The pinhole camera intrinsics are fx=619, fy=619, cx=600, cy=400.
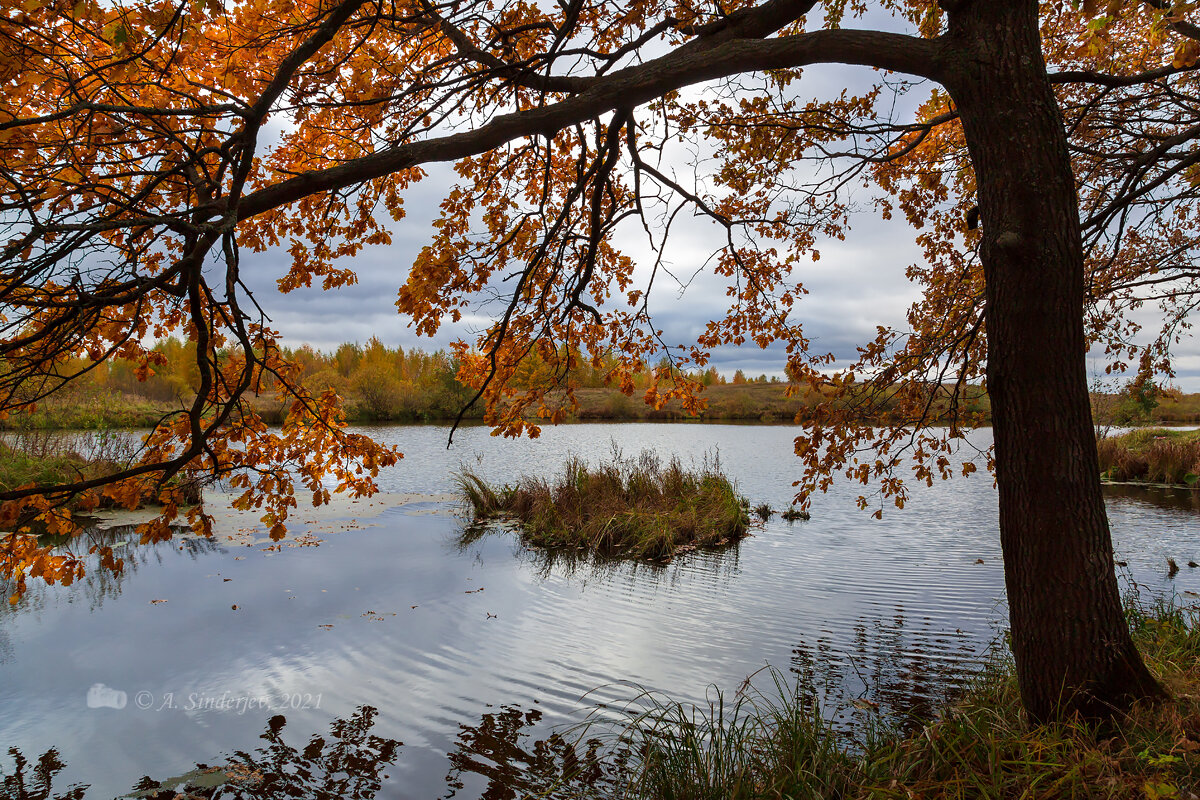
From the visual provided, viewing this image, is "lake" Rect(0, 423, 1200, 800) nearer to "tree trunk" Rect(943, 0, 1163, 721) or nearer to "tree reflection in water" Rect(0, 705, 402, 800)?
"tree reflection in water" Rect(0, 705, 402, 800)

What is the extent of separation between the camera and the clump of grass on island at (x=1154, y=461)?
51.2ft

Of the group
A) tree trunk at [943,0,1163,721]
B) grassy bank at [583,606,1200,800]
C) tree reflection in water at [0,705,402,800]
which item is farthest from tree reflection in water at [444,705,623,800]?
tree trunk at [943,0,1163,721]

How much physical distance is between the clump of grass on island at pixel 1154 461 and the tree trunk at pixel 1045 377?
16095mm

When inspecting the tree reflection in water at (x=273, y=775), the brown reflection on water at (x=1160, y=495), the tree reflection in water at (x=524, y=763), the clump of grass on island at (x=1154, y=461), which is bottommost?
the tree reflection in water at (x=273, y=775)

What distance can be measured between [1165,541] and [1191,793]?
9.98m

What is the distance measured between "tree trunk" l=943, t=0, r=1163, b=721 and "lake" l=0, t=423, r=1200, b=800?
2089mm

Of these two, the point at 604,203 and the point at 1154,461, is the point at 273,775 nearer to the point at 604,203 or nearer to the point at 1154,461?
the point at 604,203

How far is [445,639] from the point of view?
6.36 metres

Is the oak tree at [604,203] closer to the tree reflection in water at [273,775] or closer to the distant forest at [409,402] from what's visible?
the tree reflection in water at [273,775]

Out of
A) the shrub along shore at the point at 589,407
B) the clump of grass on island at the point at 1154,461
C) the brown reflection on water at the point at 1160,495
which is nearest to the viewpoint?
the brown reflection on water at the point at 1160,495

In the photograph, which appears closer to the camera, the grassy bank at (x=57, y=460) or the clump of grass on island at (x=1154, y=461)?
the grassy bank at (x=57, y=460)

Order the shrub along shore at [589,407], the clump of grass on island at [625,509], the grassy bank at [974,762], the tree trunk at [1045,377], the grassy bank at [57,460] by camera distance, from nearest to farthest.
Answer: the grassy bank at [974,762] < the tree trunk at [1045,377] < the clump of grass on island at [625,509] < the grassy bank at [57,460] < the shrub along shore at [589,407]

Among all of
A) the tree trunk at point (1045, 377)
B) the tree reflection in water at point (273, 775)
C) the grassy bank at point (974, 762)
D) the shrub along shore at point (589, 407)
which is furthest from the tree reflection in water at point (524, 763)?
the shrub along shore at point (589, 407)

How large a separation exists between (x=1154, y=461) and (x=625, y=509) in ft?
48.3
